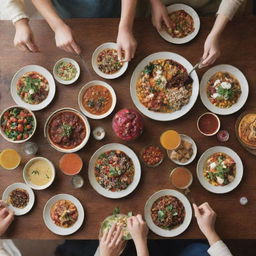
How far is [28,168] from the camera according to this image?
241 centimetres

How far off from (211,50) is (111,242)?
1497 mm

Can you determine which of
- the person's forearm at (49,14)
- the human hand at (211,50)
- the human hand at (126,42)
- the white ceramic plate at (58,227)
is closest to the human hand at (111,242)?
the white ceramic plate at (58,227)

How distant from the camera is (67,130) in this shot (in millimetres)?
2383

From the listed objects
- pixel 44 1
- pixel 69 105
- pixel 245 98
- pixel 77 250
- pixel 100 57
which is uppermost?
pixel 44 1

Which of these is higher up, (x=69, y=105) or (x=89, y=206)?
(x=69, y=105)

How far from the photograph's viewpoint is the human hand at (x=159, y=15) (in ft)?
7.94

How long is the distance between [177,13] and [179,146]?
99 centimetres

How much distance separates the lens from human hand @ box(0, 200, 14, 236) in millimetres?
2326

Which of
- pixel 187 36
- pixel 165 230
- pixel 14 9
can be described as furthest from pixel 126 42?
pixel 165 230

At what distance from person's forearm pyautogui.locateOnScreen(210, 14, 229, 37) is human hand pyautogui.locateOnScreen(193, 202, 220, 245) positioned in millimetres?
1226

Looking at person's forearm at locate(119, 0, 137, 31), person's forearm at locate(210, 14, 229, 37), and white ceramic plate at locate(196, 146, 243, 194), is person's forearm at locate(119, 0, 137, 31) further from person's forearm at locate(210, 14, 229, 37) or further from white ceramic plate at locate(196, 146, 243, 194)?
white ceramic plate at locate(196, 146, 243, 194)

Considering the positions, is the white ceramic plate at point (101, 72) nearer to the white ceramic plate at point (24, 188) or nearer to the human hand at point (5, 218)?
the white ceramic plate at point (24, 188)

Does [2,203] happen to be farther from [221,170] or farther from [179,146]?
[221,170]

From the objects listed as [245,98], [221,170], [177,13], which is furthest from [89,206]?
[177,13]
